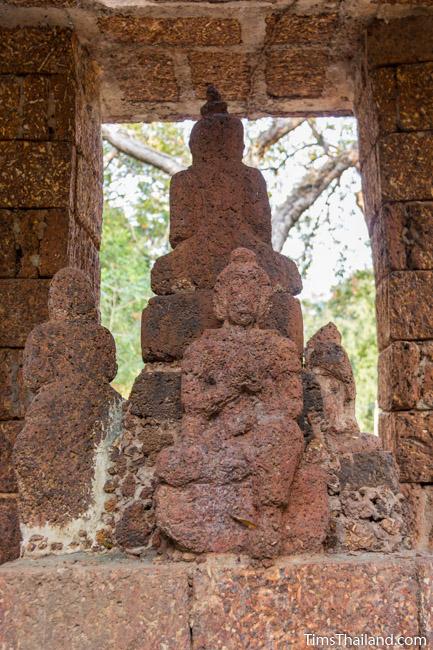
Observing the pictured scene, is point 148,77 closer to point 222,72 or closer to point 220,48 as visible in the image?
point 222,72

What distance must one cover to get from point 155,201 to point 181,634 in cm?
1209

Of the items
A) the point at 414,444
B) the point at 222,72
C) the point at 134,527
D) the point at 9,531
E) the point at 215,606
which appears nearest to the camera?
the point at 215,606

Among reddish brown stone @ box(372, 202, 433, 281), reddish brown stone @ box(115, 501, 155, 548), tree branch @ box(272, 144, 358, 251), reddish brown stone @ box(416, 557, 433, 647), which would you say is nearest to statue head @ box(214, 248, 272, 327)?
reddish brown stone @ box(115, 501, 155, 548)

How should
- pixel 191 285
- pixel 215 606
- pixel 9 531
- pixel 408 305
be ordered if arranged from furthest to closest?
pixel 408 305, pixel 9 531, pixel 191 285, pixel 215 606

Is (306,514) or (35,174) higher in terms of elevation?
(35,174)

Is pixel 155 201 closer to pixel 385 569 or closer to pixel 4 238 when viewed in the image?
pixel 4 238

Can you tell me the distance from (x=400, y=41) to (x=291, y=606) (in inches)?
162

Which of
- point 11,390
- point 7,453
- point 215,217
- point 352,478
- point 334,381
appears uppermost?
point 215,217

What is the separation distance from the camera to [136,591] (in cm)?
283

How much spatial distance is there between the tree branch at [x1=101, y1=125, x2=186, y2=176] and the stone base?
30.3 feet

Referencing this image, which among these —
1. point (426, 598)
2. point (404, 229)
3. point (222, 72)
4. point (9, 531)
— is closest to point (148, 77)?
point (222, 72)

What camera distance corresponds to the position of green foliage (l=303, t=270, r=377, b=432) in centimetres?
1491

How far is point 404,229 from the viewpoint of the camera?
5285 mm

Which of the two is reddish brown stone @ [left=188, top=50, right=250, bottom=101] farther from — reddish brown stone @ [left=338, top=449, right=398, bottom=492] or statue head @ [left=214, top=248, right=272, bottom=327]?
reddish brown stone @ [left=338, top=449, right=398, bottom=492]
